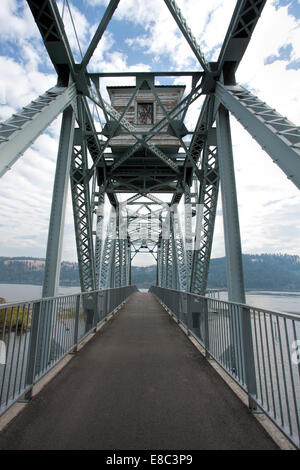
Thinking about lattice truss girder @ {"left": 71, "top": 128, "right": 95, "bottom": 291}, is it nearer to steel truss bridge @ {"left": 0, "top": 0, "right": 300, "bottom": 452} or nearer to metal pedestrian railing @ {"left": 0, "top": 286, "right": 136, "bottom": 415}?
steel truss bridge @ {"left": 0, "top": 0, "right": 300, "bottom": 452}

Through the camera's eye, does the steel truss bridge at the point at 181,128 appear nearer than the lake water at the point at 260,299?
Yes

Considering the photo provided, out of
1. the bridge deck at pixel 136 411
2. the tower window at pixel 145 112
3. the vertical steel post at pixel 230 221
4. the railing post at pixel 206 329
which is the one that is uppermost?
the tower window at pixel 145 112

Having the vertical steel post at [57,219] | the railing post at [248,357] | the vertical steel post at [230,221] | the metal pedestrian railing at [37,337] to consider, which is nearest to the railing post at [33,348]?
the metal pedestrian railing at [37,337]

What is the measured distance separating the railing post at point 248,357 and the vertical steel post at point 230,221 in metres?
1.97

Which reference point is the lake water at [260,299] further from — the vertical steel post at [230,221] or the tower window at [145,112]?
the tower window at [145,112]

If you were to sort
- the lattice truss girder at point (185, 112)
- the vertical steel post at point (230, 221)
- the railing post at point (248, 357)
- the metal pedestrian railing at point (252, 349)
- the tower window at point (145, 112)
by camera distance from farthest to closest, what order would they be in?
the tower window at point (145, 112) < the vertical steel post at point (230, 221) < the lattice truss girder at point (185, 112) < the railing post at point (248, 357) < the metal pedestrian railing at point (252, 349)

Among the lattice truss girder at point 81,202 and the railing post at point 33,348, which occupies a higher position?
the lattice truss girder at point 81,202

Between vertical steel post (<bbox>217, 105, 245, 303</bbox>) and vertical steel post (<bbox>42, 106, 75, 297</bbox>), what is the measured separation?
391 cm

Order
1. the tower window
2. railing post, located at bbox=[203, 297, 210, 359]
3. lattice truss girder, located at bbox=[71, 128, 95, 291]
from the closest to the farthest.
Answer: railing post, located at bbox=[203, 297, 210, 359], lattice truss girder, located at bbox=[71, 128, 95, 291], the tower window

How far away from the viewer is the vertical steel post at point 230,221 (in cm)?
532

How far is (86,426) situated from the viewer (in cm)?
249

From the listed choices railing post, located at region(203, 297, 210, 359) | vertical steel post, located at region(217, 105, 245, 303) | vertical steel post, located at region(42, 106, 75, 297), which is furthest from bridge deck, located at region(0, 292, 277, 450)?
vertical steel post, located at region(42, 106, 75, 297)

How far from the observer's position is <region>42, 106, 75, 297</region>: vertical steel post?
564 cm

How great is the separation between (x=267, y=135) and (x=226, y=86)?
2922 mm
